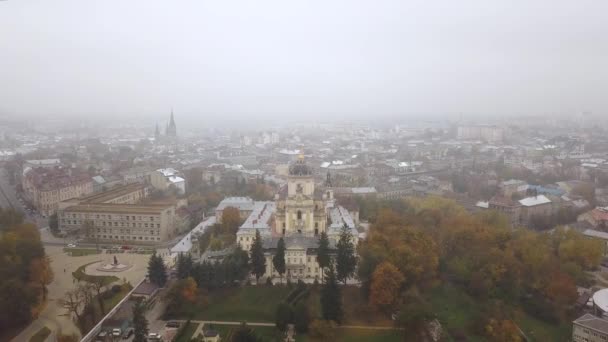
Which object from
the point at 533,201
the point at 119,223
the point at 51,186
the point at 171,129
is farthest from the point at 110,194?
the point at 171,129

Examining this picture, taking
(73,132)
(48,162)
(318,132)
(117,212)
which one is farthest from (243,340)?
(318,132)

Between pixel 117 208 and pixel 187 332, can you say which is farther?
pixel 117 208

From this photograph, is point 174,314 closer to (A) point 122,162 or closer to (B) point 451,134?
(A) point 122,162

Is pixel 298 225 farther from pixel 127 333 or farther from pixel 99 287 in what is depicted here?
pixel 127 333

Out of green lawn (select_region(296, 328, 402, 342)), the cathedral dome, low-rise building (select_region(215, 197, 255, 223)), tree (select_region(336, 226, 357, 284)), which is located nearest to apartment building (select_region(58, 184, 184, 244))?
low-rise building (select_region(215, 197, 255, 223))

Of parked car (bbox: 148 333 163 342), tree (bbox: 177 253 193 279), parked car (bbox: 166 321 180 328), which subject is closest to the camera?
parked car (bbox: 148 333 163 342)

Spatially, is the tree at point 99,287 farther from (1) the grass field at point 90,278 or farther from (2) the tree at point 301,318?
(2) the tree at point 301,318

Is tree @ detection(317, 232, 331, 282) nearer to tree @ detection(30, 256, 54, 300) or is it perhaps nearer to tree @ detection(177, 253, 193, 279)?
tree @ detection(177, 253, 193, 279)
